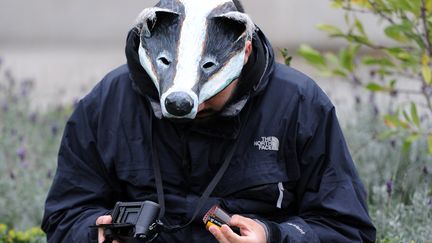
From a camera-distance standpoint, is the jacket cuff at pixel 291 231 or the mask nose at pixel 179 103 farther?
the jacket cuff at pixel 291 231

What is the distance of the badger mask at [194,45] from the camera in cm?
304

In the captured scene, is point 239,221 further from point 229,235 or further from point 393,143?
point 393,143

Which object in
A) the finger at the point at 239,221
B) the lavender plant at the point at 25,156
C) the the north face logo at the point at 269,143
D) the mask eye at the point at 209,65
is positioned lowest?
the lavender plant at the point at 25,156

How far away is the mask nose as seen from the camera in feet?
9.68

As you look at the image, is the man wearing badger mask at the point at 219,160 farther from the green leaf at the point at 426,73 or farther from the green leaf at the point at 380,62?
the green leaf at the point at 380,62

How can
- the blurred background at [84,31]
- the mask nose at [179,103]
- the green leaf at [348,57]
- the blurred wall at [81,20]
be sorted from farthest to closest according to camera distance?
the blurred wall at [81,20] → the blurred background at [84,31] → the green leaf at [348,57] → the mask nose at [179,103]

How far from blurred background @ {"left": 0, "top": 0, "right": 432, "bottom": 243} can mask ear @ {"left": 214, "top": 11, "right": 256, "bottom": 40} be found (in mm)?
797

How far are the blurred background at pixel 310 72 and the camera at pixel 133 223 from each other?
100cm

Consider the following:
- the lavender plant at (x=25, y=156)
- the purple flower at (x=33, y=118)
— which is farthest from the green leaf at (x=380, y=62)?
the purple flower at (x=33, y=118)

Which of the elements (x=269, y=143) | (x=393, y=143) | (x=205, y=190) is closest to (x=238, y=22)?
(x=269, y=143)

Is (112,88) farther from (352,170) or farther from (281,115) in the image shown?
(352,170)

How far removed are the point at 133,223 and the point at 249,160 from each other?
456 mm

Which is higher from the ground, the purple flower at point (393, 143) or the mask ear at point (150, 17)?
the mask ear at point (150, 17)

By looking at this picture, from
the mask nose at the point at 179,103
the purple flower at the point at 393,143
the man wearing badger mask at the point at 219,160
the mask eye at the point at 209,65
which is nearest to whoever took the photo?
the mask nose at the point at 179,103
